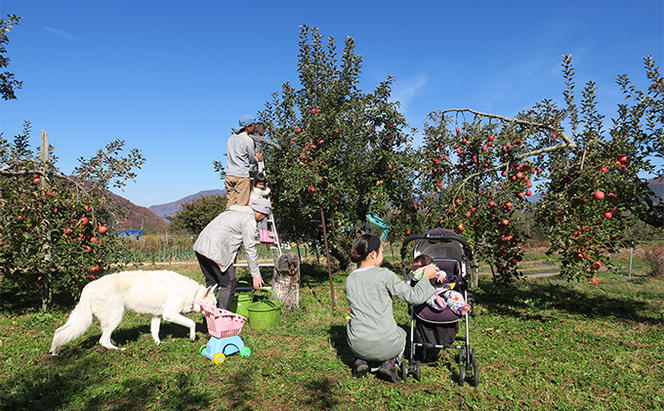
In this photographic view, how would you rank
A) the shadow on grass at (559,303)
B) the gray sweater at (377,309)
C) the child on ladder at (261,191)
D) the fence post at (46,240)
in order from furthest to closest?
the shadow on grass at (559,303) → the fence post at (46,240) → the child on ladder at (261,191) → the gray sweater at (377,309)

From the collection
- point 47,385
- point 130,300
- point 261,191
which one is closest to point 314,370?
point 130,300

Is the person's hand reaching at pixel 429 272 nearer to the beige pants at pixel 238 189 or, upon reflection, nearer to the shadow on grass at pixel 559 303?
the beige pants at pixel 238 189

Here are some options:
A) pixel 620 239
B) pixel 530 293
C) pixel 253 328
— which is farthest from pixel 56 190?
pixel 530 293

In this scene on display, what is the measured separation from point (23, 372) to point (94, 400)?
138 centimetres

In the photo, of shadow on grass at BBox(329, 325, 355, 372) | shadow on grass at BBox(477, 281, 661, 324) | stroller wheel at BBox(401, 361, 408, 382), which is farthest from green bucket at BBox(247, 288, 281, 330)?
shadow on grass at BBox(477, 281, 661, 324)

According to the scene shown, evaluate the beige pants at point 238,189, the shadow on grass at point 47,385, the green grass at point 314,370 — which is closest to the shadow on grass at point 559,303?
the green grass at point 314,370

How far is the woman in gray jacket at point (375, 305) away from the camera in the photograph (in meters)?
4.09

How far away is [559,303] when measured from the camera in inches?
352

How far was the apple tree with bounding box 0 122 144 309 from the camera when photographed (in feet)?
22.2

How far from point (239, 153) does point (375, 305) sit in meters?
4.35

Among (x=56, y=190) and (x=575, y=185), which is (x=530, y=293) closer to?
(x=575, y=185)

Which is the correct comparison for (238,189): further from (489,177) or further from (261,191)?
(489,177)

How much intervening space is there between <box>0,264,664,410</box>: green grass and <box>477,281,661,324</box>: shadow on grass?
20.0 inches

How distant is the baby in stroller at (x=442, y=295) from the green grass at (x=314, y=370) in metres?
0.86
